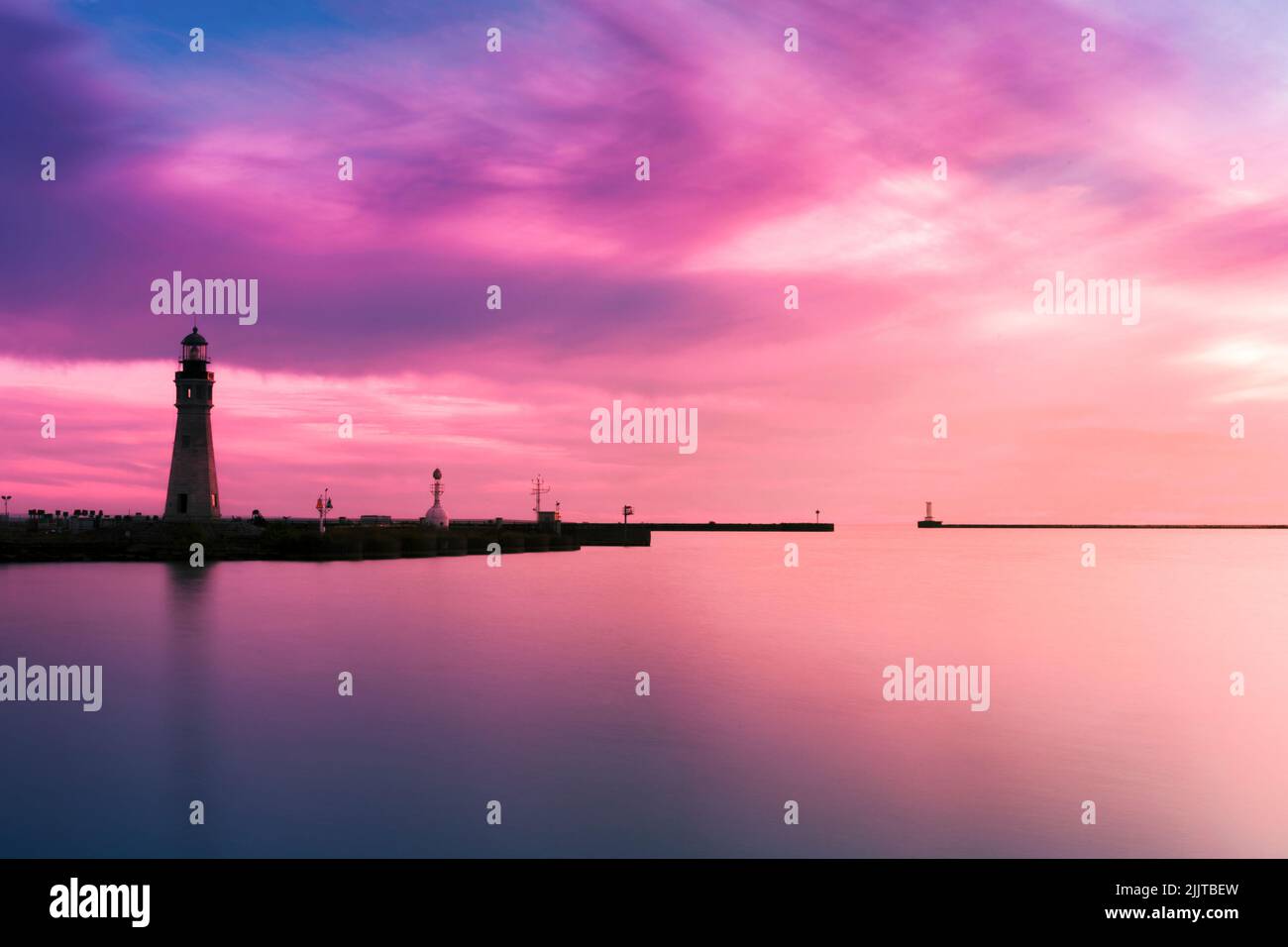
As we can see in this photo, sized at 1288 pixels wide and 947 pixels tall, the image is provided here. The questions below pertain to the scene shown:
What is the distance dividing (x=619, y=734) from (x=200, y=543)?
54943 millimetres

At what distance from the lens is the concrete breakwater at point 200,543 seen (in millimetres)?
66938

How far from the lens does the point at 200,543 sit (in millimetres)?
66688

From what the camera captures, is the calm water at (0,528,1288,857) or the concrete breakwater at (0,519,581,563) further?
the concrete breakwater at (0,519,581,563)

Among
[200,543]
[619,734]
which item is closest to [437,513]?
[200,543]

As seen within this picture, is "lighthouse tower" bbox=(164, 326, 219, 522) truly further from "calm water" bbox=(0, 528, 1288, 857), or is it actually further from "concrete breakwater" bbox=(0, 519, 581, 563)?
"calm water" bbox=(0, 528, 1288, 857)

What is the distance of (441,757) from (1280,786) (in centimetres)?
1662

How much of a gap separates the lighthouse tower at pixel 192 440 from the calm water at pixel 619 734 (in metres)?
21.4

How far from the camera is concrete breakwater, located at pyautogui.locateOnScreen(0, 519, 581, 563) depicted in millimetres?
66938

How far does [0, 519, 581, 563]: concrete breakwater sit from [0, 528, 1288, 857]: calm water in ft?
67.7
